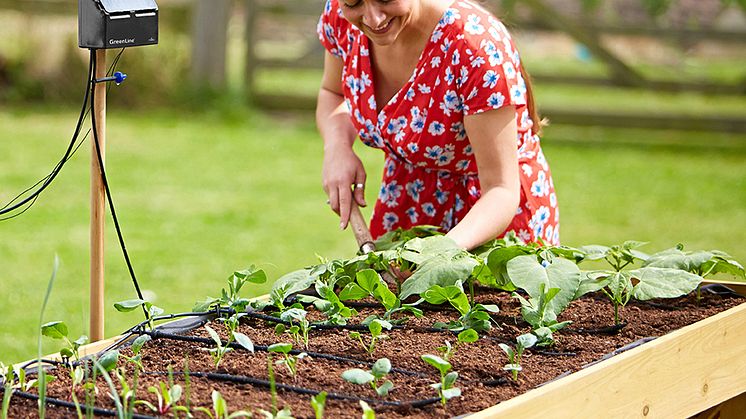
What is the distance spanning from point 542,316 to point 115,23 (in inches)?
35.8

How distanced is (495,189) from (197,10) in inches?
271

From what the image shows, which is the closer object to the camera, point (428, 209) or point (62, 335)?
point (62, 335)

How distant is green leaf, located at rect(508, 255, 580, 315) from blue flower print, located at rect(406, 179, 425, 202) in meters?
0.54

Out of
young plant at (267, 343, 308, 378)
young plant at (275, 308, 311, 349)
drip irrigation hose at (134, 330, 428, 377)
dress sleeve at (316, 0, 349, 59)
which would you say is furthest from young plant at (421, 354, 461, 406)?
dress sleeve at (316, 0, 349, 59)

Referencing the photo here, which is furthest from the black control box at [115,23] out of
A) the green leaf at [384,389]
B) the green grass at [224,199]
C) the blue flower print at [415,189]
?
the green grass at [224,199]

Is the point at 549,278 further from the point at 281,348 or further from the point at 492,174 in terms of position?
the point at 281,348

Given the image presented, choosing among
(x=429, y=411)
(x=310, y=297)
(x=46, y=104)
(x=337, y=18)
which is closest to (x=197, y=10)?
(x=46, y=104)

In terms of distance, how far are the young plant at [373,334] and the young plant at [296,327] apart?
0.08m

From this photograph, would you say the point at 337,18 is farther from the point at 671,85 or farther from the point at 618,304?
the point at 671,85

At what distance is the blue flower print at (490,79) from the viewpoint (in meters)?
2.32

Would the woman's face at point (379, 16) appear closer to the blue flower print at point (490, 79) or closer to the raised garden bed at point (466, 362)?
the blue flower print at point (490, 79)

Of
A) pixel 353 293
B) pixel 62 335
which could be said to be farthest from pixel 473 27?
pixel 62 335

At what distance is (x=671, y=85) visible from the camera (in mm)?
8367

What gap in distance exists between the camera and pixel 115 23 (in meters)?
1.96
